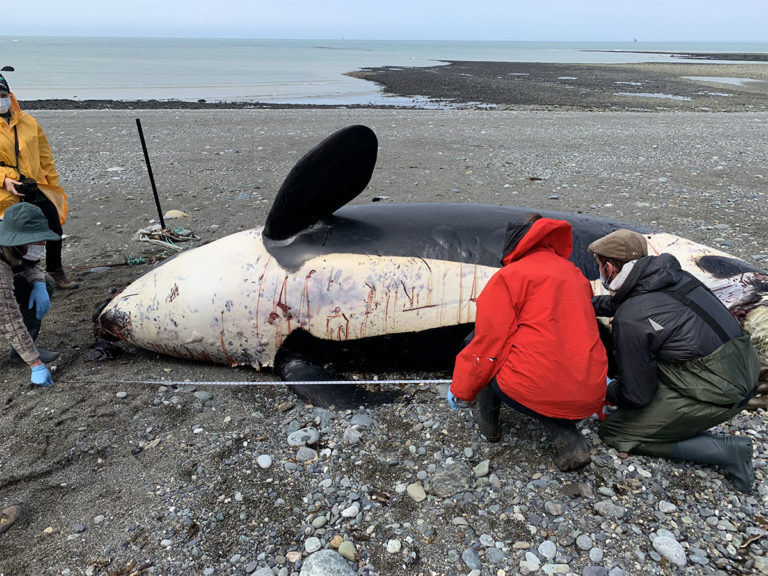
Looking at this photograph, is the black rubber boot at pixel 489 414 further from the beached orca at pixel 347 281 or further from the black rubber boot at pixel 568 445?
the beached orca at pixel 347 281

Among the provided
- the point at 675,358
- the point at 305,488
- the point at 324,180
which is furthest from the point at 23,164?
the point at 675,358

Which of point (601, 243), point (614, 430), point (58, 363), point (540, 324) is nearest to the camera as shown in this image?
point (540, 324)

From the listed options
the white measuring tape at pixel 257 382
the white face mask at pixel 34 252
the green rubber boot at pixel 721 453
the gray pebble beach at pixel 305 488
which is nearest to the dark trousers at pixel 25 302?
the white face mask at pixel 34 252

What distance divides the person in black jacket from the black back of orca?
0.94m

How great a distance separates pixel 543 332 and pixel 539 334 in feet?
0.09

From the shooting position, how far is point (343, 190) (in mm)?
4109

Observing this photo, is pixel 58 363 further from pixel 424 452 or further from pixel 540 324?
pixel 540 324

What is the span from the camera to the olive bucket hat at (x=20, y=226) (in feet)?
12.5

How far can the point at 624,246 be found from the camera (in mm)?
2986

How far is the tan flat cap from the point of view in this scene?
2979 millimetres

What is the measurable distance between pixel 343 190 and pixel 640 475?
8.94 ft

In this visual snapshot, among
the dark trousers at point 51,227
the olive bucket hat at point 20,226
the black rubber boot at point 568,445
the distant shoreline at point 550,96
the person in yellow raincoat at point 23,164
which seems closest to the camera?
the black rubber boot at point 568,445

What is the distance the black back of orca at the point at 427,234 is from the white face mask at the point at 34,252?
5.60 feet

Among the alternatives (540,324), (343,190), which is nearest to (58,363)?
(343,190)
